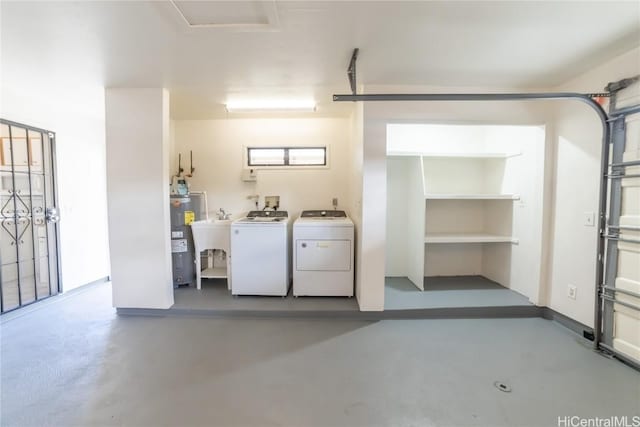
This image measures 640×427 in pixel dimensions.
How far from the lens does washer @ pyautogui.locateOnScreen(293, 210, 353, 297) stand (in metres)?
3.11

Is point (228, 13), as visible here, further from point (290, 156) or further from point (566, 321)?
point (566, 321)

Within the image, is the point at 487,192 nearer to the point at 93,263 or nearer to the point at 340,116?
the point at 340,116

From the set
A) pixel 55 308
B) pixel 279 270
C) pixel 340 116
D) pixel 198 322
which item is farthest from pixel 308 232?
pixel 55 308

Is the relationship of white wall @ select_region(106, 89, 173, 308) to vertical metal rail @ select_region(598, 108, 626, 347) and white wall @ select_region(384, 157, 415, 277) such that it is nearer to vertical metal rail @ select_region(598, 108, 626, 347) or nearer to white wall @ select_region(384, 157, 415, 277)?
white wall @ select_region(384, 157, 415, 277)

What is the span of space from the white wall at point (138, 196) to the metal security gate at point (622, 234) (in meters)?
4.07

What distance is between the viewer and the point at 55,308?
3.14 meters

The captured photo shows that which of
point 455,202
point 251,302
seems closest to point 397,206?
point 455,202

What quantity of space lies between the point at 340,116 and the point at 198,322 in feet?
10.5

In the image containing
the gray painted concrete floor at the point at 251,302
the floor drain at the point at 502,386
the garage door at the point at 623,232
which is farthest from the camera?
the gray painted concrete floor at the point at 251,302

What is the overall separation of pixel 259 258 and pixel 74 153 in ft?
9.78

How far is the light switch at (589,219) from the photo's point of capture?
7.79ft

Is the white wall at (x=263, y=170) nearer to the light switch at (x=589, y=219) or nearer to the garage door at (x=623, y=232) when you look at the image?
the light switch at (x=589, y=219)

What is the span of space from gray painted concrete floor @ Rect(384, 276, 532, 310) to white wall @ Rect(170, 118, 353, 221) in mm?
1388

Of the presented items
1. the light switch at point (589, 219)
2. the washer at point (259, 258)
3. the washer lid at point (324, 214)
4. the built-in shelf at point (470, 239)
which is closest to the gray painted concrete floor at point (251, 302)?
the washer at point (259, 258)
